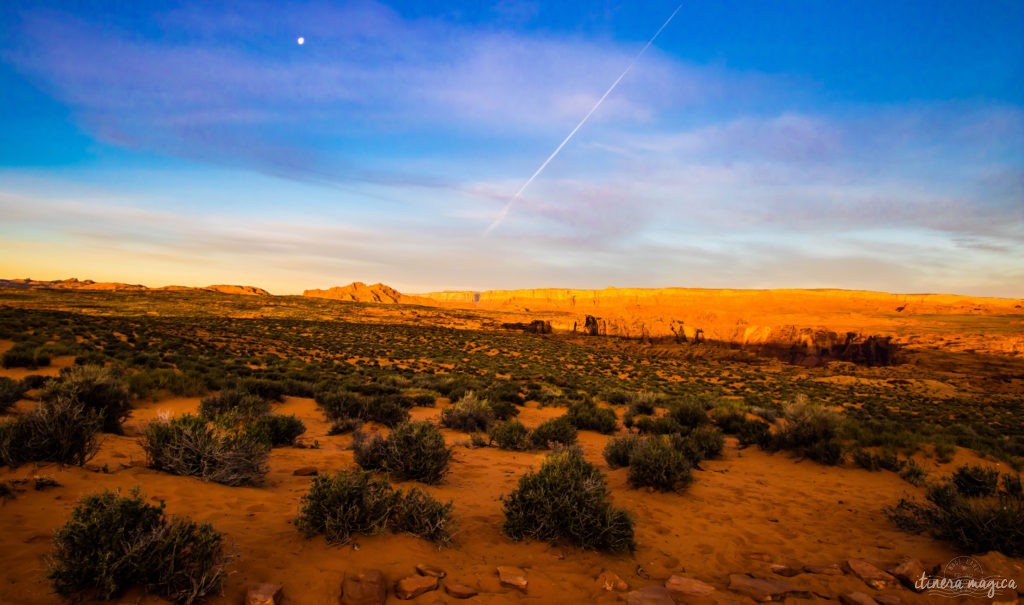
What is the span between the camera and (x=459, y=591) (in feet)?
12.1

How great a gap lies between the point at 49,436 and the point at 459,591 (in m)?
5.28

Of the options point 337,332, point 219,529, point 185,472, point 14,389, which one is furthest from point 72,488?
point 337,332

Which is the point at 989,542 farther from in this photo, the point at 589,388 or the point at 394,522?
the point at 589,388

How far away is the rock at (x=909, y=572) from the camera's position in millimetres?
4148

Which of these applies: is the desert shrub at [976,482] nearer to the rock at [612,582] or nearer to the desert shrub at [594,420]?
the rock at [612,582]

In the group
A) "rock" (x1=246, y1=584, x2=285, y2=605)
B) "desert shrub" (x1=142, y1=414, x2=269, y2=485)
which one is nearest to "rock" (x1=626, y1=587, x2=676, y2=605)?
"rock" (x1=246, y1=584, x2=285, y2=605)

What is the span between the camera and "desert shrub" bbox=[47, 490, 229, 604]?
287cm

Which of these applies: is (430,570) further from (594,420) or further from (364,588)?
(594,420)

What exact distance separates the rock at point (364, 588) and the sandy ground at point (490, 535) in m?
0.09

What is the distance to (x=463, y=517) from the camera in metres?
5.34

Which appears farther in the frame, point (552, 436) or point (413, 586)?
point (552, 436)

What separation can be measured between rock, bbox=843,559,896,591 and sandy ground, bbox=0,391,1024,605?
10cm

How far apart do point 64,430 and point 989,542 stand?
10328 millimetres

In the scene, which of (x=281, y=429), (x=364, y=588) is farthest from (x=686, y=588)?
(x=281, y=429)
